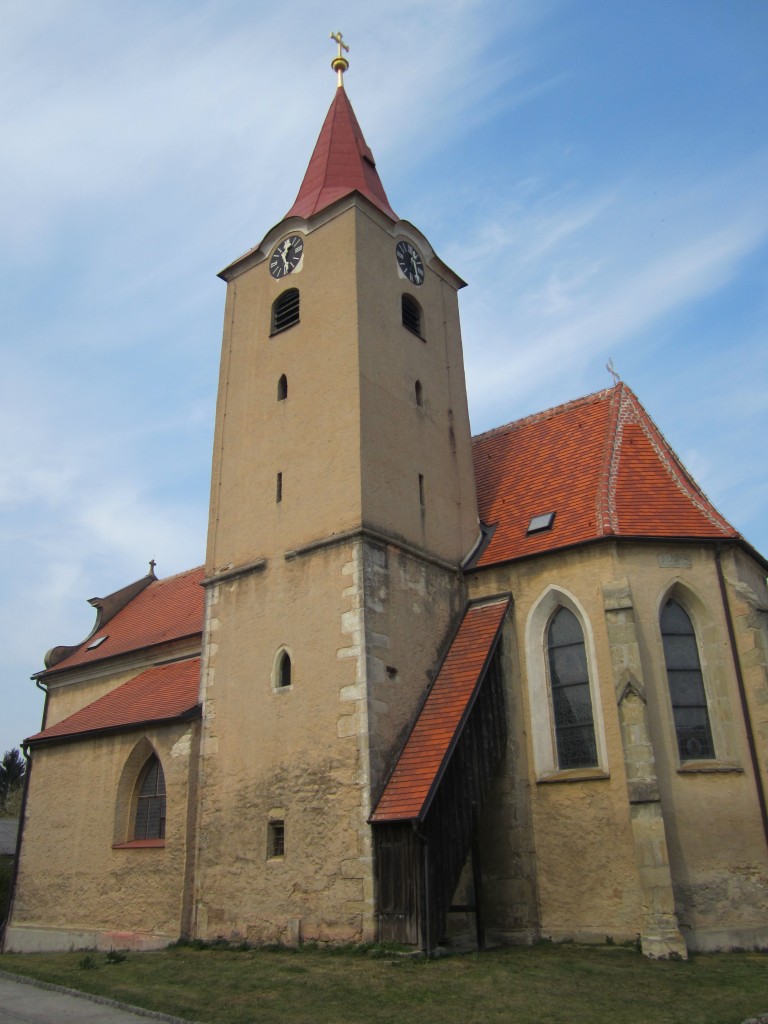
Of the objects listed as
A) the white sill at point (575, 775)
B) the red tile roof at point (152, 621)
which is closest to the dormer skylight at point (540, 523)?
the white sill at point (575, 775)

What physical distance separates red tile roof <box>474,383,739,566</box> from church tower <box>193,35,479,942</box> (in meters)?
0.99

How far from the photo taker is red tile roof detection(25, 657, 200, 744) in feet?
52.9

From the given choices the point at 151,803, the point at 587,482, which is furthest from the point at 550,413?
the point at 151,803

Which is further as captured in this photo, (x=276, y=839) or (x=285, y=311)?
(x=285, y=311)

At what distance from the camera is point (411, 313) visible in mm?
17844

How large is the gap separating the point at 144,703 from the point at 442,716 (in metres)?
6.94

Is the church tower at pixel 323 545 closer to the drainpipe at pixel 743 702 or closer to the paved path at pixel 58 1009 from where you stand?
the paved path at pixel 58 1009

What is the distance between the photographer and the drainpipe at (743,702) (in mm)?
12891

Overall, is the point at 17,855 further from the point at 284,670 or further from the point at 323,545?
the point at 323,545

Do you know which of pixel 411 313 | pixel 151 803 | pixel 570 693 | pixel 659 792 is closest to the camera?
pixel 659 792

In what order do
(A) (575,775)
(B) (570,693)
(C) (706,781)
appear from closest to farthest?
(C) (706,781)
(A) (575,775)
(B) (570,693)

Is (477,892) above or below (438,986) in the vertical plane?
above

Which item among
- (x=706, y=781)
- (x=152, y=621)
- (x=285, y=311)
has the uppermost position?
(x=285, y=311)

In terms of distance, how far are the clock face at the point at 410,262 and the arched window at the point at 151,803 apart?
35.3 ft
